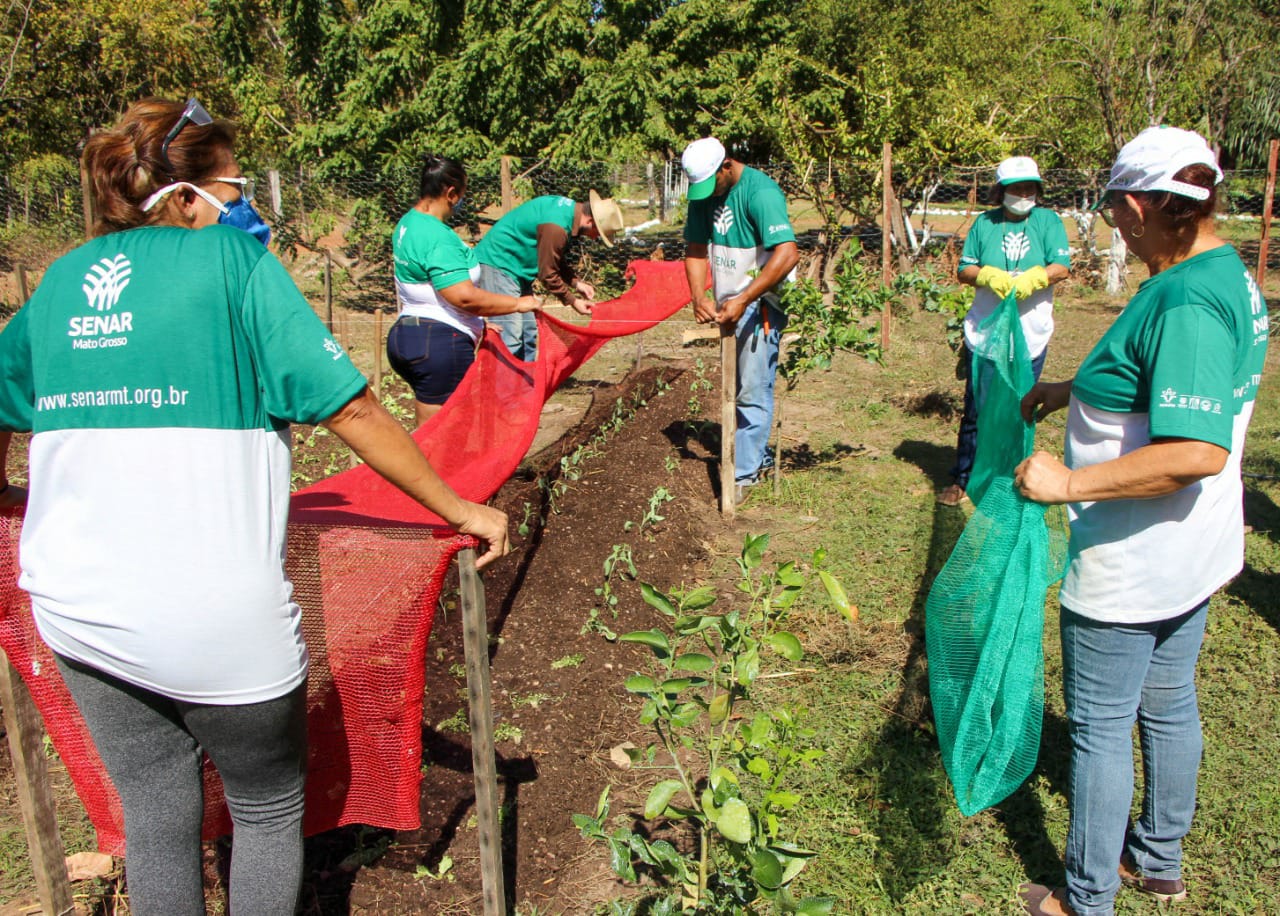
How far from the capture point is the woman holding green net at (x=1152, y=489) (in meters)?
2.04

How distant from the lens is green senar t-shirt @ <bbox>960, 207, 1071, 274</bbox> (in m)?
5.23

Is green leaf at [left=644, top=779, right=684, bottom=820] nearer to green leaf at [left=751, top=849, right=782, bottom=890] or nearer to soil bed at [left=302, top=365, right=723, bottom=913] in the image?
green leaf at [left=751, top=849, right=782, bottom=890]

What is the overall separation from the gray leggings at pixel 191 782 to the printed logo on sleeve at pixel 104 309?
59cm

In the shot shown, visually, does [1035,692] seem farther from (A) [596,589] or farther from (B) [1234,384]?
(A) [596,589]

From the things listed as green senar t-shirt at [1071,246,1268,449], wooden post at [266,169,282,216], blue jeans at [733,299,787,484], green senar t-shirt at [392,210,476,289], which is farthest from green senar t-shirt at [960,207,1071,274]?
wooden post at [266,169,282,216]

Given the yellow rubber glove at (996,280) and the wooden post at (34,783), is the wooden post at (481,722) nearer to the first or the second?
the wooden post at (34,783)

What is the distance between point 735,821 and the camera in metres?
1.82

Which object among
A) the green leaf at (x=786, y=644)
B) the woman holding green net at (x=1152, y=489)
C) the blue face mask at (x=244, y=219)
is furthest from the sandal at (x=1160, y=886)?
the blue face mask at (x=244, y=219)

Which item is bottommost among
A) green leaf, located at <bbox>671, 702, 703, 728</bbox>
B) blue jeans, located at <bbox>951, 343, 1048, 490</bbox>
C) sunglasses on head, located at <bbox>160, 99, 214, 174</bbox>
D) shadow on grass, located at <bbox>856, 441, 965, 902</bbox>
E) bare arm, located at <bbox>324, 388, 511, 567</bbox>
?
shadow on grass, located at <bbox>856, 441, 965, 902</bbox>

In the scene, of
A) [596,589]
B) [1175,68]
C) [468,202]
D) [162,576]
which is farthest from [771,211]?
[1175,68]

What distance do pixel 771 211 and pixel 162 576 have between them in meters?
3.99

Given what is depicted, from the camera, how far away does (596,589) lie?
4508mm

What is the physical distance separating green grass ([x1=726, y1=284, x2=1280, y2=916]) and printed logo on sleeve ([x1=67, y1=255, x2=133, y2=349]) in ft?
7.31

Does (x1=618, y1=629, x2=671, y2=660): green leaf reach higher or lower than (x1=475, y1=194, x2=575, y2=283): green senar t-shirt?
lower
